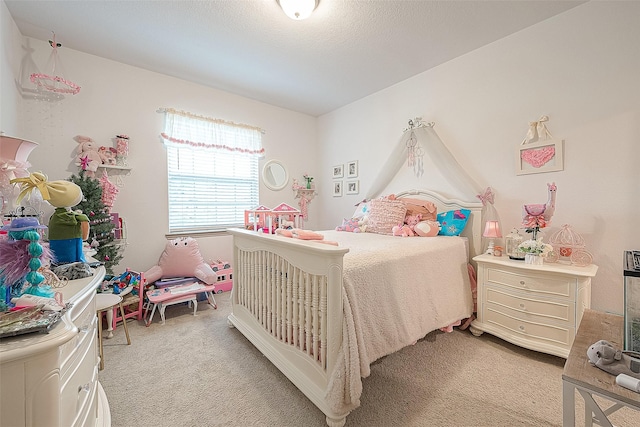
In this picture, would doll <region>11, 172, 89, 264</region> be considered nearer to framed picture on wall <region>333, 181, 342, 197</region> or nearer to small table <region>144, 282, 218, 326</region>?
small table <region>144, 282, 218, 326</region>

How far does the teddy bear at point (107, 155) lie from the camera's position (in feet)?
8.66

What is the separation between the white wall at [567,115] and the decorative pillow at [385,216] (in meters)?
0.55

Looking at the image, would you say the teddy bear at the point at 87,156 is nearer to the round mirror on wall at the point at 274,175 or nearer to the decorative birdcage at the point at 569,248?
the round mirror on wall at the point at 274,175

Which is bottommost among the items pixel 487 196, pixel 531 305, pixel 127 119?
pixel 531 305

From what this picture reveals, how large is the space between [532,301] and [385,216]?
1441 mm

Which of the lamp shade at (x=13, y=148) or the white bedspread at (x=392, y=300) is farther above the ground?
the lamp shade at (x=13, y=148)

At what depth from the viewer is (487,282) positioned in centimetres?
221

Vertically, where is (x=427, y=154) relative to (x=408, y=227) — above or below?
above

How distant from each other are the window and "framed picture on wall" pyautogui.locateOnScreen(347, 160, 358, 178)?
4.58ft

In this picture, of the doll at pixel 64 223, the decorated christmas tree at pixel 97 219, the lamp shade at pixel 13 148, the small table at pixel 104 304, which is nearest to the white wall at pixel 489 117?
the decorated christmas tree at pixel 97 219

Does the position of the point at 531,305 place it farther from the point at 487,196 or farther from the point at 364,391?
the point at 364,391

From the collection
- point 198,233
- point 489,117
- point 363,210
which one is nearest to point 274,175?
point 198,233

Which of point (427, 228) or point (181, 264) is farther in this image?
point (181, 264)

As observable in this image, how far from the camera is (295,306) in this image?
5.18 ft
